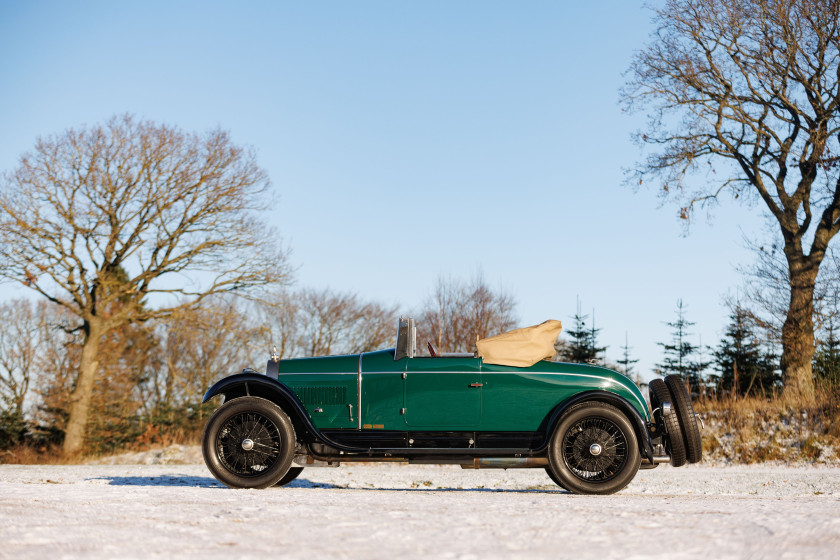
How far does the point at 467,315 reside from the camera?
128 feet

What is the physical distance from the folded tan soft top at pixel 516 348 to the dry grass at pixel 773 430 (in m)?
8.45

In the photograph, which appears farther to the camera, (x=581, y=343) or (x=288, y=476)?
(x=581, y=343)

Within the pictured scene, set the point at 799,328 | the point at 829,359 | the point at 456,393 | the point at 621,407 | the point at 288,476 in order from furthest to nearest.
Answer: the point at 799,328, the point at 829,359, the point at 288,476, the point at 456,393, the point at 621,407

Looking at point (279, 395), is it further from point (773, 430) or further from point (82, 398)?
point (82, 398)

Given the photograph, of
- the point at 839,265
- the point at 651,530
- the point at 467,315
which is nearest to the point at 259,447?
the point at 651,530

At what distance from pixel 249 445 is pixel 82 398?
21.9 metres

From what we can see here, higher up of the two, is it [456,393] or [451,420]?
[456,393]

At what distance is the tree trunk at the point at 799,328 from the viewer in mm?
21547

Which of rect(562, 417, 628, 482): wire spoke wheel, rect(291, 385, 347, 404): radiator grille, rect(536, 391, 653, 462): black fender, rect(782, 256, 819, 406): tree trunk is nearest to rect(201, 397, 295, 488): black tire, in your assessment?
rect(291, 385, 347, 404): radiator grille

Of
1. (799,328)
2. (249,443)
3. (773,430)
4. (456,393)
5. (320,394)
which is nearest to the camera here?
(456,393)

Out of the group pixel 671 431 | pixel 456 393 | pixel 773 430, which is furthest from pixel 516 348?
pixel 773 430

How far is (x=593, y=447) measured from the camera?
748cm

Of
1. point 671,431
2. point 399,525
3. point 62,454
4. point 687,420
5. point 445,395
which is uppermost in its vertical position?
point 445,395

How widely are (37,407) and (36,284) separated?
5.42 m
